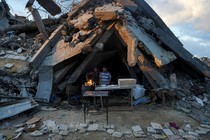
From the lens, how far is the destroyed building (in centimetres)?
1008

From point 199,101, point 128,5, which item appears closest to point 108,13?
point 128,5

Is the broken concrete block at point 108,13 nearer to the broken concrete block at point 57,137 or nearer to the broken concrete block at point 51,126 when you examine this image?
the broken concrete block at point 51,126

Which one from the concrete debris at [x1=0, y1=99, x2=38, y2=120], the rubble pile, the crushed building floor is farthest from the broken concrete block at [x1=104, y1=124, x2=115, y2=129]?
the concrete debris at [x1=0, y1=99, x2=38, y2=120]

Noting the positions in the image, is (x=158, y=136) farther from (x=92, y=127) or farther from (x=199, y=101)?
(x=199, y=101)

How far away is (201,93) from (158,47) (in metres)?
2.76

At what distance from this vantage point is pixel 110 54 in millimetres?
12117

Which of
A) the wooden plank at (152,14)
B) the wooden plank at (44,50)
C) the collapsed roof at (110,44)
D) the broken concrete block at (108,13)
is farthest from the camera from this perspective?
the wooden plank at (152,14)

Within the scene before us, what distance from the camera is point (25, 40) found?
14469 millimetres

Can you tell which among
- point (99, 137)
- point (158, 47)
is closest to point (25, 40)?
point (158, 47)

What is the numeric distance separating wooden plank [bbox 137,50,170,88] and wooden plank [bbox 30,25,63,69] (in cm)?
381

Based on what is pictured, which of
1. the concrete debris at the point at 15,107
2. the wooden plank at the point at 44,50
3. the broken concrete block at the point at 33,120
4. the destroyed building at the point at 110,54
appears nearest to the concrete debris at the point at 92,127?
the broken concrete block at the point at 33,120

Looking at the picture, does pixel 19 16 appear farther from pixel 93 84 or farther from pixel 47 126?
pixel 47 126

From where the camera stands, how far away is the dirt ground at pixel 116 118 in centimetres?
809

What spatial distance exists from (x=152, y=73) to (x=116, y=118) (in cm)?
235
